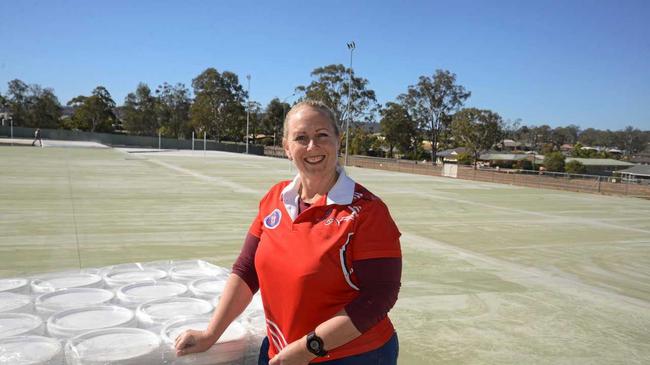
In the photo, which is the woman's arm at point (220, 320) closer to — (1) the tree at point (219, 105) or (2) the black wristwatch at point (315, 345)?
(2) the black wristwatch at point (315, 345)

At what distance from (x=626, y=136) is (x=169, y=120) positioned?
124m

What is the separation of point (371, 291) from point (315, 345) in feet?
1.02

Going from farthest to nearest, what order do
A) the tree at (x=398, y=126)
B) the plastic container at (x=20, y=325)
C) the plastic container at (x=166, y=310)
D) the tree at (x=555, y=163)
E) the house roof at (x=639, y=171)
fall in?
1. the tree at (x=398, y=126)
2. the tree at (x=555, y=163)
3. the house roof at (x=639, y=171)
4. the plastic container at (x=166, y=310)
5. the plastic container at (x=20, y=325)

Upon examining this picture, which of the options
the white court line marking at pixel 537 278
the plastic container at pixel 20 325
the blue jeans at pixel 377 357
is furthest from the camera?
the white court line marking at pixel 537 278

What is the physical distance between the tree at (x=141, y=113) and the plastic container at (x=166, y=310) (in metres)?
86.7

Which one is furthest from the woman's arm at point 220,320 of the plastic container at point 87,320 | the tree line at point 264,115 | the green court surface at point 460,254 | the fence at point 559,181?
the tree line at point 264,115

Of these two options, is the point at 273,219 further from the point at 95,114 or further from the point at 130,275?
the point at 95,114

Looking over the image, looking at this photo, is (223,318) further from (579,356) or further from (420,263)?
(420,263)

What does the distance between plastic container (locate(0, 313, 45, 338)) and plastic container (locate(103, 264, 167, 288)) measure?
0.62 metres

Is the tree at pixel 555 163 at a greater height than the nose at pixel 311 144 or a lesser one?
lesser

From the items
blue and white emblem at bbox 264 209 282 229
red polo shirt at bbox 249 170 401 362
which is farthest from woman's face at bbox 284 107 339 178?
blue and white emblem at bbox 264 209 282 229

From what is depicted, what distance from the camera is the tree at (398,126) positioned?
63.6m

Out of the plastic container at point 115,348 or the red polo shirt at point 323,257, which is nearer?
the red polo shirt at point 323,257

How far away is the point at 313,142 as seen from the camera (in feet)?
6.93
